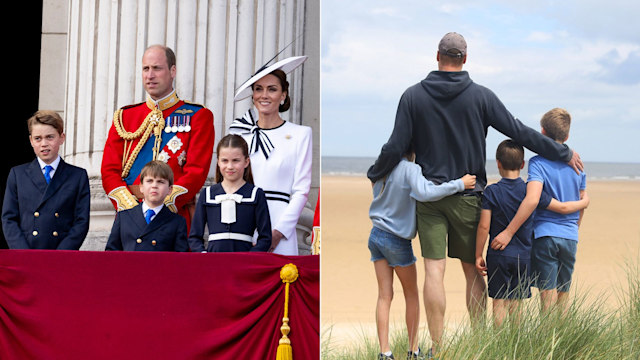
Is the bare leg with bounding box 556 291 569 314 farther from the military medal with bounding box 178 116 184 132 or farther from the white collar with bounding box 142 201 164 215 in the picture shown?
the military medal with bounding box 178 116 184 132

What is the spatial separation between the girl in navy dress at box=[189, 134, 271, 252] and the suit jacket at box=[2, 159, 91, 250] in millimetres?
640

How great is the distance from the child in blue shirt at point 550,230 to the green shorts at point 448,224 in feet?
0.52

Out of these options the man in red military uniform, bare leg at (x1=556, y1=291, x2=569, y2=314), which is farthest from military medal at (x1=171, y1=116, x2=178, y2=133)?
bare leg at (x1=556, y1=291, x2=569, y2=314)

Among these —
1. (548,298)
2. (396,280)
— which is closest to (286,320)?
(548,298)

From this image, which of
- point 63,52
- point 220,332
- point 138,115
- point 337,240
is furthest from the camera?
point 337,240

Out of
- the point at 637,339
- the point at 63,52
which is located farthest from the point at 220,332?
the point at 63,52

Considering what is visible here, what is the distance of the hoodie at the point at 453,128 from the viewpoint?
13.1 feet

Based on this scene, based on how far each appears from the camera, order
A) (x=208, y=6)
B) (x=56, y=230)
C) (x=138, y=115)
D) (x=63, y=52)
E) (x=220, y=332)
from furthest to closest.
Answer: (x=63, y=52), (x=208, y=6), (x=138, y=115), (x=56, y=230), (x=220, y=332)

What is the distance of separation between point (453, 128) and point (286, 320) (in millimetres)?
1232

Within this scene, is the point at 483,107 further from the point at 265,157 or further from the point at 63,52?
the point at 63,52

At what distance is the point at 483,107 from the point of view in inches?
157

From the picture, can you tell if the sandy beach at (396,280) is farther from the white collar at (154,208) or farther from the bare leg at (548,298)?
the white collar at (154,208)

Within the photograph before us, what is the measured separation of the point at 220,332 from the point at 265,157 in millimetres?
1021

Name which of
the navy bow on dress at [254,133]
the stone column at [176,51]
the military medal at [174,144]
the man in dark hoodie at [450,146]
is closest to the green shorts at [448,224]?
the man in dark hoodie at [450,146]
